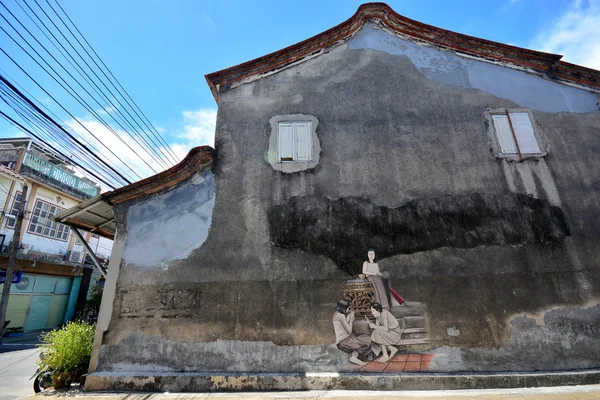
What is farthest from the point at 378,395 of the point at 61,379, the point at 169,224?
the point at 61,379

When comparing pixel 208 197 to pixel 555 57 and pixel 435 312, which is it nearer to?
pixel 435 312

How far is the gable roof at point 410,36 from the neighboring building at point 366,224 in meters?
0.04

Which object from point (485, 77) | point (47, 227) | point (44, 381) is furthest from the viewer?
point (47, 227)

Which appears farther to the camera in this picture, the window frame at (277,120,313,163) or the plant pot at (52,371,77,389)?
the window frame at (277,120,313,163)

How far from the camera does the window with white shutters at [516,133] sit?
7.05 metres

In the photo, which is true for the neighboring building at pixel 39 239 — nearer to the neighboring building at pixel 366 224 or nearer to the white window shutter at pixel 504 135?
the neighboring building at pixel 366 224

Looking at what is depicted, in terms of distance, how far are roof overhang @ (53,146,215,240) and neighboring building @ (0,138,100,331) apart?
15.0 m

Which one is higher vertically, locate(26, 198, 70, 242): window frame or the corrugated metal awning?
locate(26, 198, 70, 242): window frame

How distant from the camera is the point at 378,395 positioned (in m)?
5.09

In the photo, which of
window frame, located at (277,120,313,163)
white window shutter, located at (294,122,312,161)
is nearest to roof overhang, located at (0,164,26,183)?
window frame, located at (277,120,313,163)

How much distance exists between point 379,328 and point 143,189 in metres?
5.72

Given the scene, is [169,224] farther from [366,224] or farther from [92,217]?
[366,224]

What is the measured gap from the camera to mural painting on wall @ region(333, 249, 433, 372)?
561cm

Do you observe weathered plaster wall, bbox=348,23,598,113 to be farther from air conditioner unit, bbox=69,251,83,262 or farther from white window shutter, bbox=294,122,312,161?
air conditioner unit, bbox=69,251,83,262
